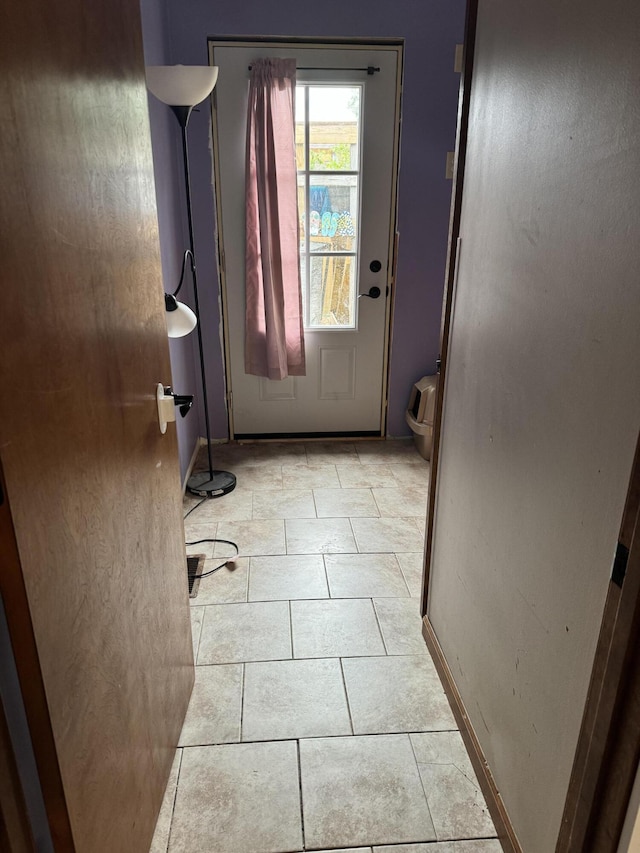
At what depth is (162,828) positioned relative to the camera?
1455 mm

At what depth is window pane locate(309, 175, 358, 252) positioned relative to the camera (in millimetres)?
3402

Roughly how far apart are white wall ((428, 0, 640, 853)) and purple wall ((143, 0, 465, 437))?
6.40 ft

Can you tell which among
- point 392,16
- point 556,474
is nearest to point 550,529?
point 556,474

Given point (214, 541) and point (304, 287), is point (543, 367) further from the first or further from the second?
point (304, 287)

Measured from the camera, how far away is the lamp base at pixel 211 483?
3150 mm

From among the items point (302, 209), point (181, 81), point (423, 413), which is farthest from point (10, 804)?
point (302, 209)

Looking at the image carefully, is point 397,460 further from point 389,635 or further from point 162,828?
point 162,828

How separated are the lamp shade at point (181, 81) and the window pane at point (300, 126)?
83 cm

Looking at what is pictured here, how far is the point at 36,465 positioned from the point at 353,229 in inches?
118

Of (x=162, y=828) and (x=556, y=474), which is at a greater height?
(x=556, y=474)

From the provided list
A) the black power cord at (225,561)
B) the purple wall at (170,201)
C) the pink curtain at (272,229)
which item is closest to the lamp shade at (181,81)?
the purple wall at (170,201)

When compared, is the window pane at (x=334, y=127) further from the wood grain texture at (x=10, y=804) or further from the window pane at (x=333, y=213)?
the wood grain texture at (x=10, y=804)

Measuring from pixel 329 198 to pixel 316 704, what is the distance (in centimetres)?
272

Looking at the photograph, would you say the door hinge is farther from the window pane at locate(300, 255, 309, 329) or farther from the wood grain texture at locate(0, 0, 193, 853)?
the window pane at locate(300, 255, 309, 329)
